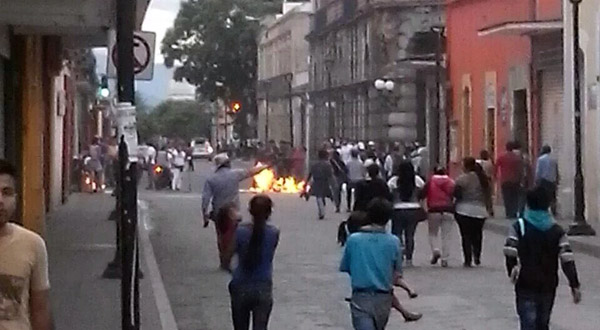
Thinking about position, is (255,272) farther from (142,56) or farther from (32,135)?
(32,135)

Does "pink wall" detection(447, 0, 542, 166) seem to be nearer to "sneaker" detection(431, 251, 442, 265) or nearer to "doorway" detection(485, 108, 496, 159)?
"doorway" detection(485, 108, 496, 159)

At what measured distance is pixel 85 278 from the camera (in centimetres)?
2025

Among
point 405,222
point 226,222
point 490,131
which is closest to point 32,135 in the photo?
point 226,222

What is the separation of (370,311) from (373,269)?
28 centimetres

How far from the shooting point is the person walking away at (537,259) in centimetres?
1121

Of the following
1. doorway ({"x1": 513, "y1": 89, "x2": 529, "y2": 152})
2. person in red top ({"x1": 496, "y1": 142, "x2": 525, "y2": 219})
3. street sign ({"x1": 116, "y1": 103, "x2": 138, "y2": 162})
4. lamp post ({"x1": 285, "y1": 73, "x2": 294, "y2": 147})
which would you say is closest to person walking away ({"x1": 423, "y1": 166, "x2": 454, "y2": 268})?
street sign ({"x1": 116, "y1": 103, "x2": 138, "y2": 162})

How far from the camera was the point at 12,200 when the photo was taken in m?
6.85

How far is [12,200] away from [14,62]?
18872 mm

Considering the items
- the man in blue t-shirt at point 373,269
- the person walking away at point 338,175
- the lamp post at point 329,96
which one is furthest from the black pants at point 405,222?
the lamp post at point 329,96

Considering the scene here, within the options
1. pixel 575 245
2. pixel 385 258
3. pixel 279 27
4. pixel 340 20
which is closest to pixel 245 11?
pixel 279 27

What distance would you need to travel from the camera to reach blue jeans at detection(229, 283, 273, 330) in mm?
11516

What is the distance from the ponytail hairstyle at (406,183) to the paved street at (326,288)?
1046 mm

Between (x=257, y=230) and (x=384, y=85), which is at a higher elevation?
(x=384, y=85)

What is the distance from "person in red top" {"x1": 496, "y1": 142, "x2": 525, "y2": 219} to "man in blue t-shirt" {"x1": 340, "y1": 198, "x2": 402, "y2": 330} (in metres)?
23.1
